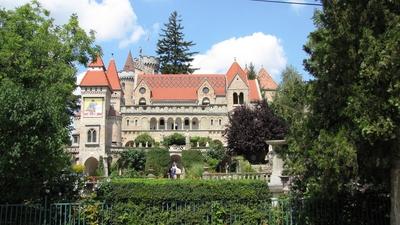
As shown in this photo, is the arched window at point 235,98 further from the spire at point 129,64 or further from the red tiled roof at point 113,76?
the spire at point 129,64

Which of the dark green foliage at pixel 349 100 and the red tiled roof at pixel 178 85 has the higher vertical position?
the red tiled roof at pixel 178 85

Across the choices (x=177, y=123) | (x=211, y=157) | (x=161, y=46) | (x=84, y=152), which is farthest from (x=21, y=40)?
(x=161, y=46)

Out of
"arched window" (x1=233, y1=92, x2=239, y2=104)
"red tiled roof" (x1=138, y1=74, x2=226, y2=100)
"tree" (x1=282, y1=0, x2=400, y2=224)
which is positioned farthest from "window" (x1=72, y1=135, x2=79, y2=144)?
"tree" (x1=282, y1=0, x2=400, y2=224)

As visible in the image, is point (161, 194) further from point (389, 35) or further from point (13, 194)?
point (389, 35)

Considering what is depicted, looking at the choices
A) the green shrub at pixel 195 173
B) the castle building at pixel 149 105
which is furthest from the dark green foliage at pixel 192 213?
Answer: the castle building at pixel 149 105

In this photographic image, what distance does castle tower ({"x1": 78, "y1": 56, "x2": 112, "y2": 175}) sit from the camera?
6394cm

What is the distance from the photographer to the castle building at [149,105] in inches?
2594

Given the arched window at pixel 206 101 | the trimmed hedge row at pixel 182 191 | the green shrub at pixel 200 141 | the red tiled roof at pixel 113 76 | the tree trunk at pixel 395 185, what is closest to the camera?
the tree trunk at pixel 395 185

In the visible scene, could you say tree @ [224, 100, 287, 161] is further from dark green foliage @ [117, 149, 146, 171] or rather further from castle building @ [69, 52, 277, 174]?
castle building @ [69, 52, 277, 174]

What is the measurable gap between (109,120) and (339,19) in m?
60.7

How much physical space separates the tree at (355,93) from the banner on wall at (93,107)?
57119 mm

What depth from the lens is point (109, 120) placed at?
228ft

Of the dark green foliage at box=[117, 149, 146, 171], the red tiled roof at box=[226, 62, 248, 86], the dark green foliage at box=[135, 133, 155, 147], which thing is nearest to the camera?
the dark green foliage at box=[117, 149, 146, 171]

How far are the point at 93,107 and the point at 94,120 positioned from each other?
6.30 feet
